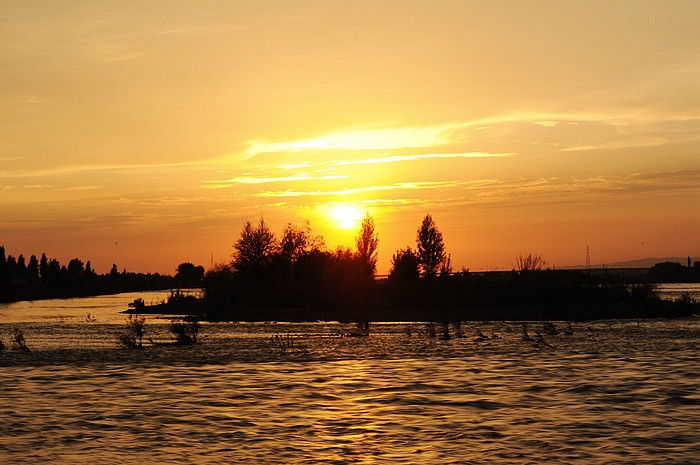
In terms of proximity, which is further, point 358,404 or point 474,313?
point 474,313

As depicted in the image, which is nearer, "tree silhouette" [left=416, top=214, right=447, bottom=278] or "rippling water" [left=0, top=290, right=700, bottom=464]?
"rippling water" [left=0, top=290, right=700, bottom=464]

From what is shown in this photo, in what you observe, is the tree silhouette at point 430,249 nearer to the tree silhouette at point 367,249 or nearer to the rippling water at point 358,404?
the tree silhouette at point 367,249

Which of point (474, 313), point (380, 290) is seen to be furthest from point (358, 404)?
point (380, 290)

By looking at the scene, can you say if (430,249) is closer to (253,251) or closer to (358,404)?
(253,251)

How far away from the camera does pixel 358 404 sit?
20.5 metres

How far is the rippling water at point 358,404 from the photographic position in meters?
15.3

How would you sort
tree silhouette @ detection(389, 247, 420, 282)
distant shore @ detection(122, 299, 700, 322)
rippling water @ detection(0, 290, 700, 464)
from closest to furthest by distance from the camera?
rippling water @ detection(0, 290, 700, 464) < distant shore @ detection(122, 299, 700, 322) < tree silhouette @ detection(389, 247, 420, 282)

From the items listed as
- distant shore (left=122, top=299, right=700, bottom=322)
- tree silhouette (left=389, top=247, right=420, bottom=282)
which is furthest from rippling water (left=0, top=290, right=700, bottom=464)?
tree silhouette (left=389, top=247, right=420, bottom=282)

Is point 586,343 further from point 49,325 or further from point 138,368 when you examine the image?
point 49,325

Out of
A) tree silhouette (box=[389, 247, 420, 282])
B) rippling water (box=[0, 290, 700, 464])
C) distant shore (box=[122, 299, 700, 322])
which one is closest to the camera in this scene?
rippling water (box=[0, 290, 700, 464])

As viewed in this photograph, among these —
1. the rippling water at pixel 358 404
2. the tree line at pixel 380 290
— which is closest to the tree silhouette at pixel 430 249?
the tree line at pixel 380 290

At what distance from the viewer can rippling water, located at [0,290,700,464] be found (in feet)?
50.2

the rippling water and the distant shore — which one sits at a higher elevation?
the distant shore

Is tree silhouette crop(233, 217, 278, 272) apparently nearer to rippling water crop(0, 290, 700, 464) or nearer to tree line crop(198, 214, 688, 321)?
tree line crop(198, 214, 688, 321)
